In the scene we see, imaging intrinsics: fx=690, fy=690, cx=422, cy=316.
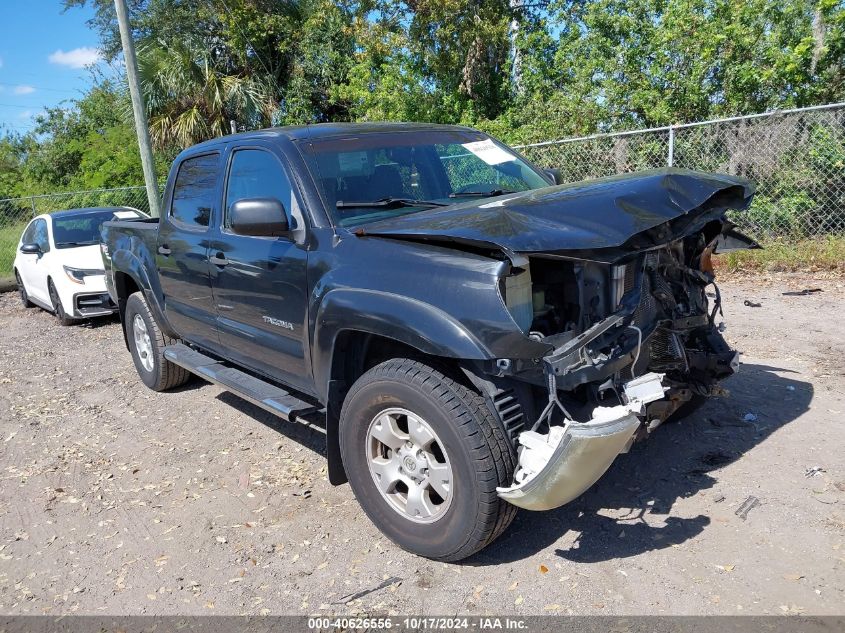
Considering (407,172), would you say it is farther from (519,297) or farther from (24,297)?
(24,297)

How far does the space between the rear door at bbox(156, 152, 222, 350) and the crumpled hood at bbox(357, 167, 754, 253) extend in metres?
1.68

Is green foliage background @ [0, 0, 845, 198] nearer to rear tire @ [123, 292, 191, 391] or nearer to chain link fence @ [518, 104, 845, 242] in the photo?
chain link fence @ [518, 104, 845, 242]

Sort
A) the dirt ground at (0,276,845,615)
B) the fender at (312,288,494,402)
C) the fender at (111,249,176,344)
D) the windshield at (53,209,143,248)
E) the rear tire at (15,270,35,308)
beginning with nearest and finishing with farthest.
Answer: the fender at (312,288,494,402), the dirt ground at (0,276,845,615), the fender at (111,249,176,344), the windshield at (53,209,143,248), the rear tire at (15,270,35,308)

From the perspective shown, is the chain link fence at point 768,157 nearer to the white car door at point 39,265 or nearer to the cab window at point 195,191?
the cab window at point 195,191

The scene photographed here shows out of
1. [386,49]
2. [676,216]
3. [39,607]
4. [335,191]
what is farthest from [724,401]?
[386,49]

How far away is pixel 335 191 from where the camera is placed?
3793 mm

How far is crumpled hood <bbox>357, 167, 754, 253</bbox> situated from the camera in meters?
2.87

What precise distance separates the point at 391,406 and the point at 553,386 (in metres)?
0.81

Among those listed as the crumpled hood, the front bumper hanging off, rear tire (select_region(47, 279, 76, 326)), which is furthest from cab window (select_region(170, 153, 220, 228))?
rear tire (select_region(47, 279, 76, 326))

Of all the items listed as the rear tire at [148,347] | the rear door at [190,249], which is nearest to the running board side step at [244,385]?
the rear door at [190,249]

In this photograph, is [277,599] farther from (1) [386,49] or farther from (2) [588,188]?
(1) [386,49]

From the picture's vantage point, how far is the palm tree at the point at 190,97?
1691 centimetres

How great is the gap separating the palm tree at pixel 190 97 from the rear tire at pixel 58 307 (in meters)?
8.17

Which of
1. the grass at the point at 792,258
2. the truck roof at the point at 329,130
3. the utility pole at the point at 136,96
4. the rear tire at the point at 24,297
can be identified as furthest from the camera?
the rear tire at the point at 24,297
